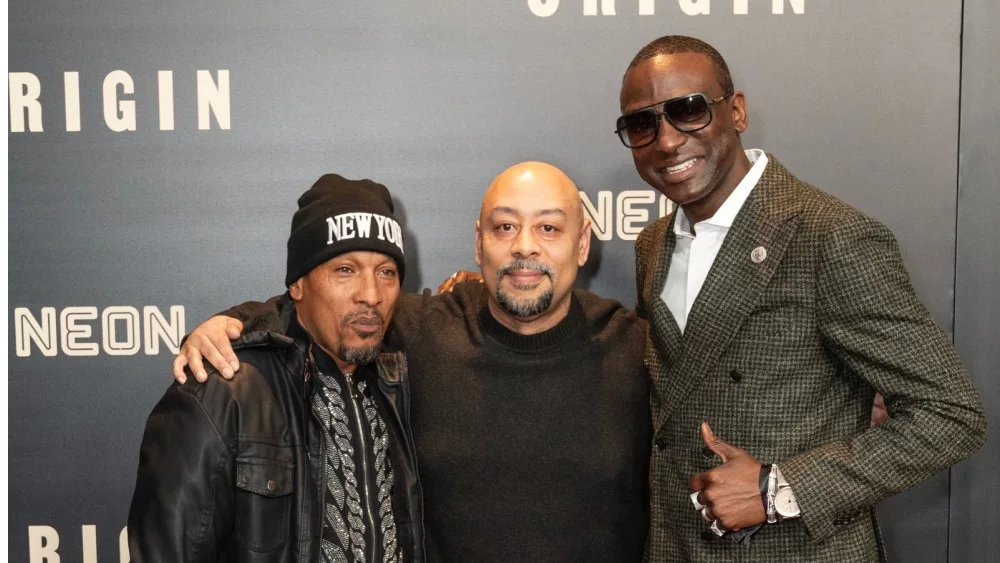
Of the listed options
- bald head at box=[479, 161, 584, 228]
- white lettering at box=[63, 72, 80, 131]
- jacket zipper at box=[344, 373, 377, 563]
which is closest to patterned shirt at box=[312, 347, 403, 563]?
jacket zipper at box=[344, 373, 377, 563]

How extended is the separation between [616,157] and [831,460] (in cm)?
124

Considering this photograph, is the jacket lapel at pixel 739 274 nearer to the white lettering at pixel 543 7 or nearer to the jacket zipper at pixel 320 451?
the jacket zipper at pixel 320 451

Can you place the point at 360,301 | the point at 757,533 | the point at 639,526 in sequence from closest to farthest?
the point at 757,533, the point at 360,301, the point at 639,526

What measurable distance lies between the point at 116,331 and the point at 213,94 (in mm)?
747

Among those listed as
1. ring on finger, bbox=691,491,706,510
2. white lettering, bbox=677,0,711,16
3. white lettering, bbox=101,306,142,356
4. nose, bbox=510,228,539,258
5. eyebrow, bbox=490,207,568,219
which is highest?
white lettering, bbox=677,0,711,16

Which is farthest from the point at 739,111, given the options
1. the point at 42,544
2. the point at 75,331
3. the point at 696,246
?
the point at 42,544

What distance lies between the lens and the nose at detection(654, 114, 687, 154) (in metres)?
1.75

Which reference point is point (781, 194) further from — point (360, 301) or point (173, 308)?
point (173, 308)

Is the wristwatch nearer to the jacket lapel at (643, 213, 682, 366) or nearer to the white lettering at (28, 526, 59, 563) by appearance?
the jacket lapel at (643, 213, 682, 366)

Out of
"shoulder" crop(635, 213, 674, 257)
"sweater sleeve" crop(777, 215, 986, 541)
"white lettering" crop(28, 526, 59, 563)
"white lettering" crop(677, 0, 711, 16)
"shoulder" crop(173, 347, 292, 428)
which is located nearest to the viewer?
"sweater sleeve" crop(777, 215, 986, 541)

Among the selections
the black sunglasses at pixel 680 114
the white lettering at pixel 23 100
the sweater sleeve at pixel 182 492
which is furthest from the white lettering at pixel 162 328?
the black sunglasses at pixel 680 114

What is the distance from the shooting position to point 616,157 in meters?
2.62

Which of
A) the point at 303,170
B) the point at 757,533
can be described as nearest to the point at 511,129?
the point at 303,170

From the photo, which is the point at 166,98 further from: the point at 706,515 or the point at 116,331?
the point at 706,515
